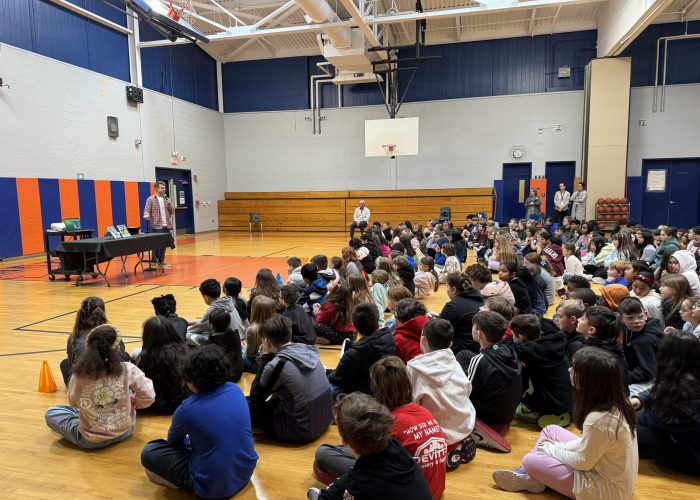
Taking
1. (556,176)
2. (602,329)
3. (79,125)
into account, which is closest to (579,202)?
(556,176)

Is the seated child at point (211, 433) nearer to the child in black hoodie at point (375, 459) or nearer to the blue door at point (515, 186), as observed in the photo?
the child in black hoodie at point (375, 459)

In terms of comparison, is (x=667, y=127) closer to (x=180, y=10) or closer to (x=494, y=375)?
(x=180, y=10)

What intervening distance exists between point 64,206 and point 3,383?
10312 mm

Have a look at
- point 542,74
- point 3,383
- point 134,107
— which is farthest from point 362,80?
point 3,383

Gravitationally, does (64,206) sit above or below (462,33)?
below

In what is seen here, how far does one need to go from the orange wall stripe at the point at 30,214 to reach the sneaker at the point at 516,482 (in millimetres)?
13218

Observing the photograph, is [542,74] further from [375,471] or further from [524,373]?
[375,471]

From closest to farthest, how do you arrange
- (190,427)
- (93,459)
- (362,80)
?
(190,427) → (93,459) → (362,80)

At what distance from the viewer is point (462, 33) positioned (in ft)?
59.0

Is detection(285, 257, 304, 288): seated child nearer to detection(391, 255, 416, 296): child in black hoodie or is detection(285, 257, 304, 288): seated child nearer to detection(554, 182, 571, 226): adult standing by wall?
detection(391, 255, 416, 296): child in black hoodie

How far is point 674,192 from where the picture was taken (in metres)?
17.2

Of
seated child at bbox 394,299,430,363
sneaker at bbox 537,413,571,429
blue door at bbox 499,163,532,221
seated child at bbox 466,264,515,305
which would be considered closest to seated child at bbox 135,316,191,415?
seated child at bbox 394,299,430,363

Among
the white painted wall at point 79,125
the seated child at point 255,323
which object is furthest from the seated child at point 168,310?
the white painted wall at point 79,125

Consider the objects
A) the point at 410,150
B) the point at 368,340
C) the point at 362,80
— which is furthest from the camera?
the point at 362,80
